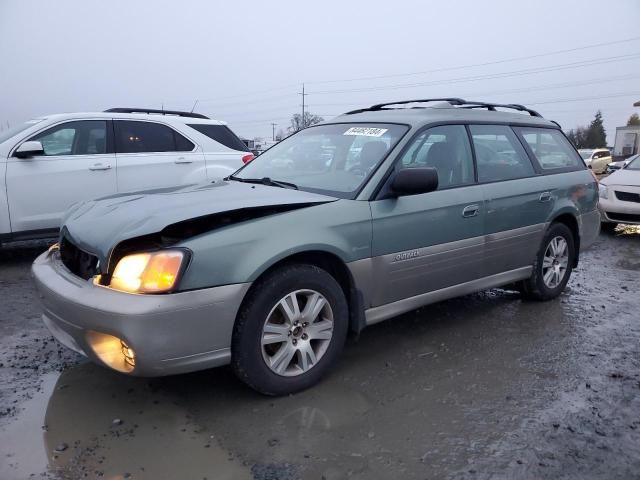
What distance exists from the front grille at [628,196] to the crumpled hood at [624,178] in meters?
0.17

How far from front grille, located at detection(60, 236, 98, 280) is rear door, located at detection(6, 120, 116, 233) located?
3.02 m

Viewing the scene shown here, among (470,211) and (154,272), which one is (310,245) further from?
(470,211)

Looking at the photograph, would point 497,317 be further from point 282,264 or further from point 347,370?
point 282,264

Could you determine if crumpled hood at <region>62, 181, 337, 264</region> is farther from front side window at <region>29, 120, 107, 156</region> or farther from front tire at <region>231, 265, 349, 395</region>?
front side window at <region>29, 120, 107, 156</region>

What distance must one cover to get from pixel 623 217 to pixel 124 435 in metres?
8.42

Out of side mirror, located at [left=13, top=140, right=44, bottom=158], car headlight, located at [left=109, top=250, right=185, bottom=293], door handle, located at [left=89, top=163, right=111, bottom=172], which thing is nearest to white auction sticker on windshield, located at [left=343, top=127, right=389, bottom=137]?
car headlight, located at [left=109, top=250, right=185, bottom=293]

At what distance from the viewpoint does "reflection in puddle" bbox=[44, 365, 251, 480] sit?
95.0 inches

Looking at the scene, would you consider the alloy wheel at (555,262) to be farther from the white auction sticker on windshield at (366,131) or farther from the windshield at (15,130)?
the windshield at (15,130)

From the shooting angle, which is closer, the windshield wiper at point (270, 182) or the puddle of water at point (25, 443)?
the puddle of water at point (25, 443)

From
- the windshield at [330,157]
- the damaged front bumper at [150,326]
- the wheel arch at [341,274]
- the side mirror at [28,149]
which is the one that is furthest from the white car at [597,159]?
the damaged front bumper at [150,326]

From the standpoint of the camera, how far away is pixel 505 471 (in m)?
2.44

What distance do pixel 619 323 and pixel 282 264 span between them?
3079 mm

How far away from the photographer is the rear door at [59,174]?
5.86 m

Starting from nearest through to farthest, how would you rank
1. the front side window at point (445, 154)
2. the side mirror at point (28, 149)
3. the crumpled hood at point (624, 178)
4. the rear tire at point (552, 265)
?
the front side window at point (445, 154)
the rear tire at point (552, 265)
the side mirror at point (28, 149)
the crumpled hood at point (624, 178)
